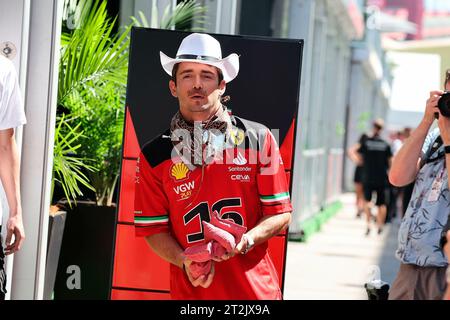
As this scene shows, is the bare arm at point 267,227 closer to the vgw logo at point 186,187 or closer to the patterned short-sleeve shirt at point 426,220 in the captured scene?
the vgw logo at point 186,187

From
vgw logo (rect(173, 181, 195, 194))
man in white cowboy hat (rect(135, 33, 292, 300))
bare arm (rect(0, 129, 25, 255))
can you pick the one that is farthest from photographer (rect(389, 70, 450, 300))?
bare arm (rect(0, 129, 25, 255))

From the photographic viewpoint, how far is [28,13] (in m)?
5.62

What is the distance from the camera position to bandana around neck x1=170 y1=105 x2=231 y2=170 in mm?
4227

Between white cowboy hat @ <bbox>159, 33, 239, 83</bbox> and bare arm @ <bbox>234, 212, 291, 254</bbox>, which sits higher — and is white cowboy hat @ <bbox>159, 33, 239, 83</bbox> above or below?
above

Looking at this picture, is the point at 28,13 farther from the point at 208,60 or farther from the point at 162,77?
the point at 208,60

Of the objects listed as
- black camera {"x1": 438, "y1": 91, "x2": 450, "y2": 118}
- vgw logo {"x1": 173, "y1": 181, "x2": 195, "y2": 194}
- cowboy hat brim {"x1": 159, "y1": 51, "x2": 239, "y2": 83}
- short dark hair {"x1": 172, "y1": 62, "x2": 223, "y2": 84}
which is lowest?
vgw logo {"x1": 173, "y1": 181, "x2": 195, "y2": 194}

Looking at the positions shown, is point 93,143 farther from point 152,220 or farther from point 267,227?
point 267,227

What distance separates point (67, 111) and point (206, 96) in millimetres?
2813

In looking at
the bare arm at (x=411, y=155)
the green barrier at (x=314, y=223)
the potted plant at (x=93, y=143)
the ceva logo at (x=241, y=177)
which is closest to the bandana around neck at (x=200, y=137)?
the ceva logo at (x=241, y=177)

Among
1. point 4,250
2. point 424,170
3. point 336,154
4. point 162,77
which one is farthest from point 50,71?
point 336,154

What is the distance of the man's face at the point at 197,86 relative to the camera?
14.1ft

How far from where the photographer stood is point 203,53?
14.3ft

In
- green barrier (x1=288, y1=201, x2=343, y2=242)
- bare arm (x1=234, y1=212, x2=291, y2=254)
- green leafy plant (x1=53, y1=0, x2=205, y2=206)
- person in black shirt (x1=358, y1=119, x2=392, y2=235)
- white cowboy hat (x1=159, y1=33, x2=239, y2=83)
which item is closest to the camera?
bare arm (x1=234, y1=212, x2=291, y2=254)

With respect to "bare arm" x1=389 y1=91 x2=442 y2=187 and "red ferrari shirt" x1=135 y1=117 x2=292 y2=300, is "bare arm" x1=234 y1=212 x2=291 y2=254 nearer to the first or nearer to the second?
"red ferrari shirt" x1=135 y1=117 x2=292 y2=300
